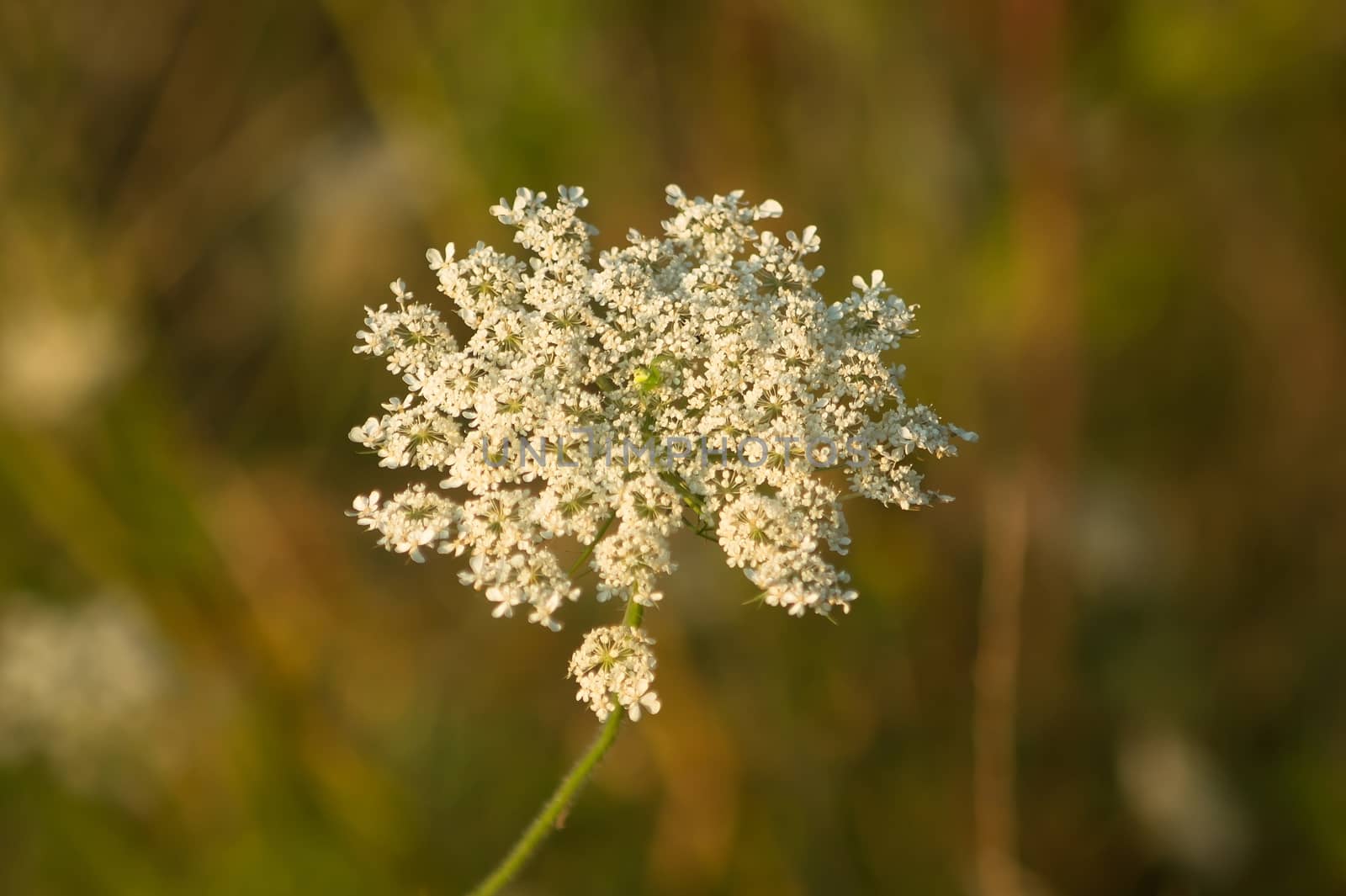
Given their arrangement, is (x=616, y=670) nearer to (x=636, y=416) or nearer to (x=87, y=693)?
(x=636, y=416)

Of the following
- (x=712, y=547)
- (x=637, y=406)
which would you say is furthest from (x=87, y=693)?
(x=637, y=406)

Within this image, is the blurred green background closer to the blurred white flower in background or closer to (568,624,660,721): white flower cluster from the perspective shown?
the blurred white flower in background

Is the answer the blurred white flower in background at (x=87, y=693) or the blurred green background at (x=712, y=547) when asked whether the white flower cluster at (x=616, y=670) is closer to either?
the blurred green background at (x=712, y=547)

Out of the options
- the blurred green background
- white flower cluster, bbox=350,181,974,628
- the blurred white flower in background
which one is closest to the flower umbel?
white flower cluster, bbox=350,181,974,628

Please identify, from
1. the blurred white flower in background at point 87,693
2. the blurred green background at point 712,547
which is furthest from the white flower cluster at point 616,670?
the blurred white flower in background at point 87,693

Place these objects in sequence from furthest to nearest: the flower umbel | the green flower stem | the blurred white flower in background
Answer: the blurred white flower in background < the flower umbel < the green flower stem
